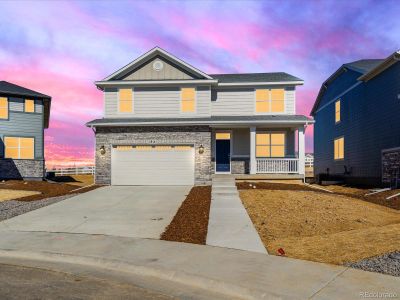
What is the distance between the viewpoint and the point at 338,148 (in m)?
32.9

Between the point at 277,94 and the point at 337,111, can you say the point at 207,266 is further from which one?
the point at 337,111

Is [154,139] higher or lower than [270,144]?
higher

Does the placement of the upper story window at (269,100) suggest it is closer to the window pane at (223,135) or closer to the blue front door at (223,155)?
the window pane at (223,135)

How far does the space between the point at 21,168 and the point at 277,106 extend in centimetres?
1902

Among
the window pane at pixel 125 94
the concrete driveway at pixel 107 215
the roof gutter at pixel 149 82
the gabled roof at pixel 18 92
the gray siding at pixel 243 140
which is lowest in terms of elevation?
the concrete driveway at pixel 107 215

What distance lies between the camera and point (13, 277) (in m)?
7.37

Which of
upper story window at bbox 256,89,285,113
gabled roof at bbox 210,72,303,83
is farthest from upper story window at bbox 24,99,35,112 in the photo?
upper story window at bbox 256,89,285,113

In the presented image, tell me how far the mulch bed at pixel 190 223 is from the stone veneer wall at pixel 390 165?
10.8m

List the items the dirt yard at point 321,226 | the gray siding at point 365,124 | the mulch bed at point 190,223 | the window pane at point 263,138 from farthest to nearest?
the window pane at point 263,138
the gray siding at point 365,124
the mulch bed at point 190,223
the dirt yard at point 321,226

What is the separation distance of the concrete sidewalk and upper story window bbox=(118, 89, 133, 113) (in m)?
16.1

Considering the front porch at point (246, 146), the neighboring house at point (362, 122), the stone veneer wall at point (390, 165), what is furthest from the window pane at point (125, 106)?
the stone veneer wall at point (390, 165)

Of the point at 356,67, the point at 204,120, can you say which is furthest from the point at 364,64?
the point at 204,120

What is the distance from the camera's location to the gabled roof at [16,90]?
31380mm

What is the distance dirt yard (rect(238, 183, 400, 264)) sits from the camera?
357 inches
